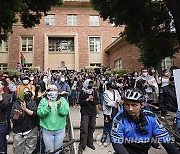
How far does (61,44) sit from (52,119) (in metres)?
27.4

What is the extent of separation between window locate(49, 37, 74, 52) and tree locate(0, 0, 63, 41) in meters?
16.0

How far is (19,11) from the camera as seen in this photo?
11781mm

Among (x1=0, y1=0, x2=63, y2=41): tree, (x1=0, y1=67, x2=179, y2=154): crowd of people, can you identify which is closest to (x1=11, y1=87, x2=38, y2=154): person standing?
(x1=0, y1=67, x2=179, y2=154): crowd of people

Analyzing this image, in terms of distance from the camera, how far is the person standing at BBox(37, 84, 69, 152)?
4.88 metres

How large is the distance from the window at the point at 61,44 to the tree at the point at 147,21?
18243 mm

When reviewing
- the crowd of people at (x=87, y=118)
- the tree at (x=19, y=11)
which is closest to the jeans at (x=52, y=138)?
the crowd of people at (x=87, y=118)

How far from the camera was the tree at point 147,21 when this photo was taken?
11.9m

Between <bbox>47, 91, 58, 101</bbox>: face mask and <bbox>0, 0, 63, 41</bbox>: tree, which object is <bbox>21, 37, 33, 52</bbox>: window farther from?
<bbox>47, 91, 58, 101</bbox>: face mask

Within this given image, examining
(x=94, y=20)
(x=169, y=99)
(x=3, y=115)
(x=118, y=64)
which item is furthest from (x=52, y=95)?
(x=94, y=20)

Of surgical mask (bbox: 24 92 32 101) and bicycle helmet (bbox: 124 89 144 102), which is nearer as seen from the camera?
bicycle helmet (bbox: 124 89 144 102)

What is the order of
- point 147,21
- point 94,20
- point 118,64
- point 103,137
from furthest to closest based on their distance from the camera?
point 94,20, point 118,64, point 147,21, point 103,137

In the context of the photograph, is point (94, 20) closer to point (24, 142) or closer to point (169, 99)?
point (169, 99)

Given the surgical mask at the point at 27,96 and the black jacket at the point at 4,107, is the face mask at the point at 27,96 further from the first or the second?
the black jacket at the point at 4,107

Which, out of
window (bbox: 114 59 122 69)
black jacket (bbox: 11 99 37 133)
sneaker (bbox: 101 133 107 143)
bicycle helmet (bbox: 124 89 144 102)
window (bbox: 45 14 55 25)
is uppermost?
window (bbox: 45 14 55 25)
